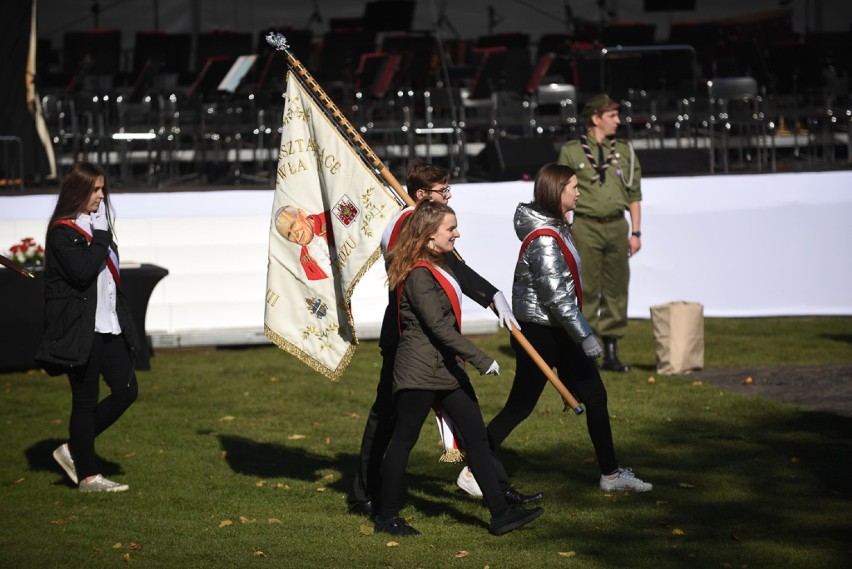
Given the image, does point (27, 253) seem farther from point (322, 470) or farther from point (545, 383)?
point (545, 383)

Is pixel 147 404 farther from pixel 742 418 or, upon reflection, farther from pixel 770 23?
pixel 770 23

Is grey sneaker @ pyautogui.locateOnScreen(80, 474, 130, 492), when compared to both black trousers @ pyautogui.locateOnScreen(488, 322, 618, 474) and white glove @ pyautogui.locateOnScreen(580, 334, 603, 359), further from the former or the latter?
white glove @ pyautogui.locateOnScreen(580, 334, 603, 359)

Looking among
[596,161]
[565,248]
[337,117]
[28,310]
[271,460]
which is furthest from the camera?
[28,310]

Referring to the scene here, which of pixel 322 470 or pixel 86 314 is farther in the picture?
pixel 322 470

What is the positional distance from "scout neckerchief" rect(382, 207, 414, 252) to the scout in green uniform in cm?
356

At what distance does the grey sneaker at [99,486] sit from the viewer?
6.80 metres

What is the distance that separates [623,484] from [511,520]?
0.96 m

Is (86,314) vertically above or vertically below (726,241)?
below

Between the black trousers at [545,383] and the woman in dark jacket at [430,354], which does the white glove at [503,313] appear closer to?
the woman in dark jacket at [430,354]

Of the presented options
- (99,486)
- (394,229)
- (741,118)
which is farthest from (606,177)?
(741,118)

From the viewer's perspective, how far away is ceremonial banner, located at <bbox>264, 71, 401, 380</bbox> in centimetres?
638

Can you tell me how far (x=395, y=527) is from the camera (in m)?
5.80

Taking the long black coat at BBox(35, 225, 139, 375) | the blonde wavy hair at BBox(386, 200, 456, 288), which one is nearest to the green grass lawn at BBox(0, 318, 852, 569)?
the long black coat at BBox(35, 225, 139, 375)

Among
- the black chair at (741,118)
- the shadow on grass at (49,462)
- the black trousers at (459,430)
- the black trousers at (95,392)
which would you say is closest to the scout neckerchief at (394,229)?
the black trousers at (459,430)
